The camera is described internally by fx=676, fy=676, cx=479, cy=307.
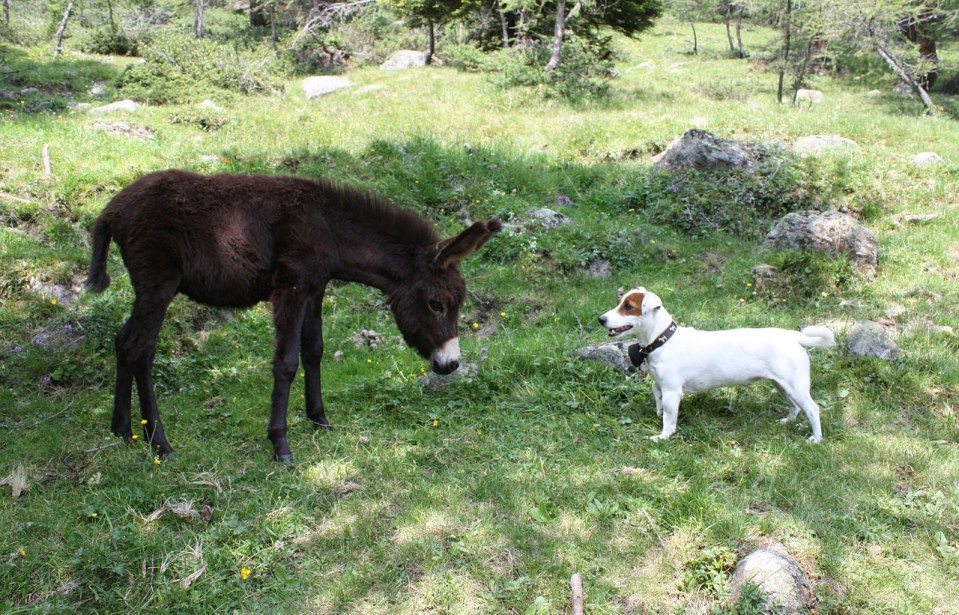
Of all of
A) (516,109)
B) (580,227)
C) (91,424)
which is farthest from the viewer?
(516,109)

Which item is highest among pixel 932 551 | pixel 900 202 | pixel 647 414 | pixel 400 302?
pixel 400 302

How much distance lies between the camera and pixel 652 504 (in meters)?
4.62

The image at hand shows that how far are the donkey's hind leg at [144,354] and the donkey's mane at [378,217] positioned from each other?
4.70ft

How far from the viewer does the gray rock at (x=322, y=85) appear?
18.4 metres

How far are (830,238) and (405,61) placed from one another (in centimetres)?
1704

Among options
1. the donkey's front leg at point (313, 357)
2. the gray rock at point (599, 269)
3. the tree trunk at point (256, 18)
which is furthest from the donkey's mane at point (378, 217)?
the tree trunk at point (256, 18)

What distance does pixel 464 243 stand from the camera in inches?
206

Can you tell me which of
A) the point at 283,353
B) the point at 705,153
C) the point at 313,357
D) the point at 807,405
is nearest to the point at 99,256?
the point at 283,353

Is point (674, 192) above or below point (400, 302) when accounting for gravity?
below

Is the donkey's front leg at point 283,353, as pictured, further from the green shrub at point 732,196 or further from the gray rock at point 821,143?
the gray rock at point 821,143

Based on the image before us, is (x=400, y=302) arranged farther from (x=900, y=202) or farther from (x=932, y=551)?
(x=900, y=202)

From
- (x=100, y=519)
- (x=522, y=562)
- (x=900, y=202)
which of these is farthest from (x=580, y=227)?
(x=100, y=519)

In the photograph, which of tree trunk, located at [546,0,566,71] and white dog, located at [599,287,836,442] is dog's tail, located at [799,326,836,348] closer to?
white dog, located at [599,287,836,442]

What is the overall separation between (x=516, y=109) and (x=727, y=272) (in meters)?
8.47
